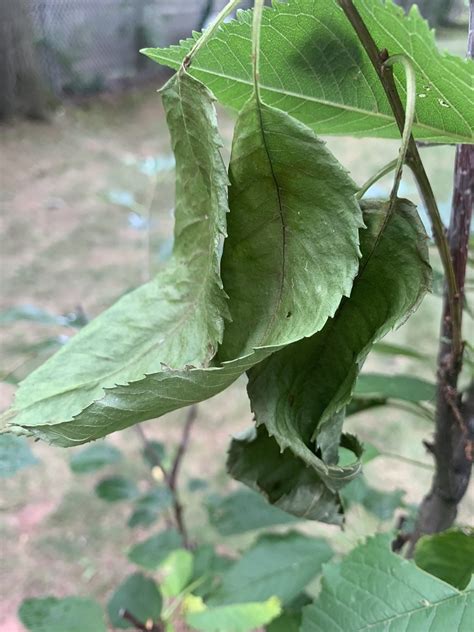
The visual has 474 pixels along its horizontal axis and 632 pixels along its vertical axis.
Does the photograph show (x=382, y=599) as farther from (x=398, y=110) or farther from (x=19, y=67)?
(x=19, y=67)

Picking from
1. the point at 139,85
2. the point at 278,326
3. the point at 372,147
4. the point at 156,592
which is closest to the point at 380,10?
the point at 278,326

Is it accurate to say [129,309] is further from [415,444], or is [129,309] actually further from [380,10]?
[415,444]

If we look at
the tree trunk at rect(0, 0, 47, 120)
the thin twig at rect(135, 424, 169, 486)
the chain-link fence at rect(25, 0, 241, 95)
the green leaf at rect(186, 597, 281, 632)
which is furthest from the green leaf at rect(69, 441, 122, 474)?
the chain-link fence at rect(25, 0, 241, 95)

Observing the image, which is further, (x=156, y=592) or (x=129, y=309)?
(x=156, y=592)

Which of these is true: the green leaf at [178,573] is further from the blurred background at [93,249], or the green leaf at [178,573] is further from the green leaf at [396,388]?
the green leaf at [396,388]

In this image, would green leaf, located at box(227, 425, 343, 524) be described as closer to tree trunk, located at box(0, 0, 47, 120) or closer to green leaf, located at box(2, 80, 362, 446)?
green leaf, located at box(2, 80, 362, 446)

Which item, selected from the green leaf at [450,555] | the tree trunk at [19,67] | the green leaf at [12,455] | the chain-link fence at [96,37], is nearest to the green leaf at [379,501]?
the green leaf at [450,555]
